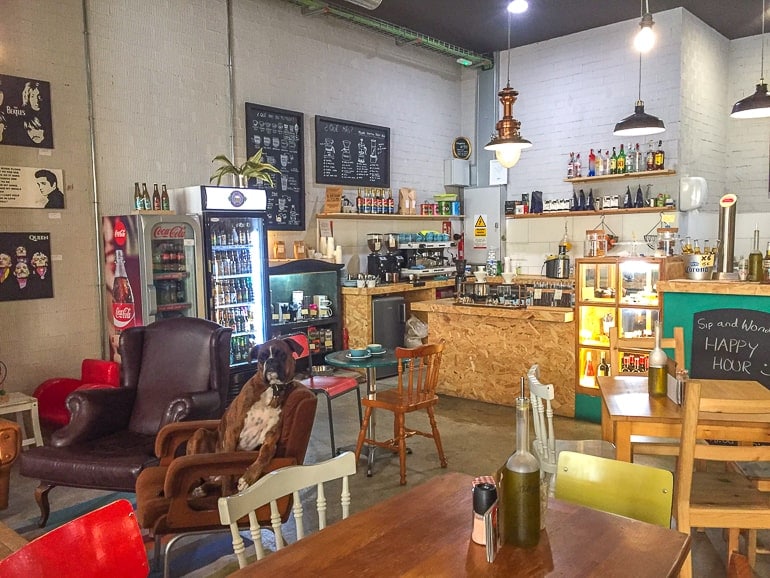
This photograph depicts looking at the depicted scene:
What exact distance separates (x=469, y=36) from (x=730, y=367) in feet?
18.8

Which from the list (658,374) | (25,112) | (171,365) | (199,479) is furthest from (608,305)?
(25,112)

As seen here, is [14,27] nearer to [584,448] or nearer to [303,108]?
[303,108]

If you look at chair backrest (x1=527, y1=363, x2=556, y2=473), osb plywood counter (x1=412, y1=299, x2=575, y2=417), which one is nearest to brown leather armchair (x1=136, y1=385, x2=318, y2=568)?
chair backrest (x1=527, y1=363, x2=556, y2=473)

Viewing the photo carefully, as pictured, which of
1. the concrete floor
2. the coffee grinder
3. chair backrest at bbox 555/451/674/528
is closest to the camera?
chair backrest at bbox 555/451/674/528

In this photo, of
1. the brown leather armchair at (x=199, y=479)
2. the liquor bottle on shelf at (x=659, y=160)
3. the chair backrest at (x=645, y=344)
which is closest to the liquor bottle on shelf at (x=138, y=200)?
the brown leather armchair at (x=199, y=479)

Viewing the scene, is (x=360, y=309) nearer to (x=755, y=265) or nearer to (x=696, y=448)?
(x=755, y=265)

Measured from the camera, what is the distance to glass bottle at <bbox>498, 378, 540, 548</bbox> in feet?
5.33

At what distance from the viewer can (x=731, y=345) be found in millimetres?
4336

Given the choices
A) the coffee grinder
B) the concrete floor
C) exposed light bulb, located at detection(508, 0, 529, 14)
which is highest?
exposed light bulb, located at detection(508, 0, 529, 14)

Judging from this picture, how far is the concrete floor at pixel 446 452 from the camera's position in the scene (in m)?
3.29

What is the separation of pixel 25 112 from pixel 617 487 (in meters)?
5.07

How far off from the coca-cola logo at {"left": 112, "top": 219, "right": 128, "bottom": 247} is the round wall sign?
5424mm

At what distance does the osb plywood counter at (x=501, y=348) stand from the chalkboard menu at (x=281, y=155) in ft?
6.00

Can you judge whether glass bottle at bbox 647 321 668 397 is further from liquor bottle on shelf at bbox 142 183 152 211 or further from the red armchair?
liquor bottle on shelf at bbox 142 183 152 211
